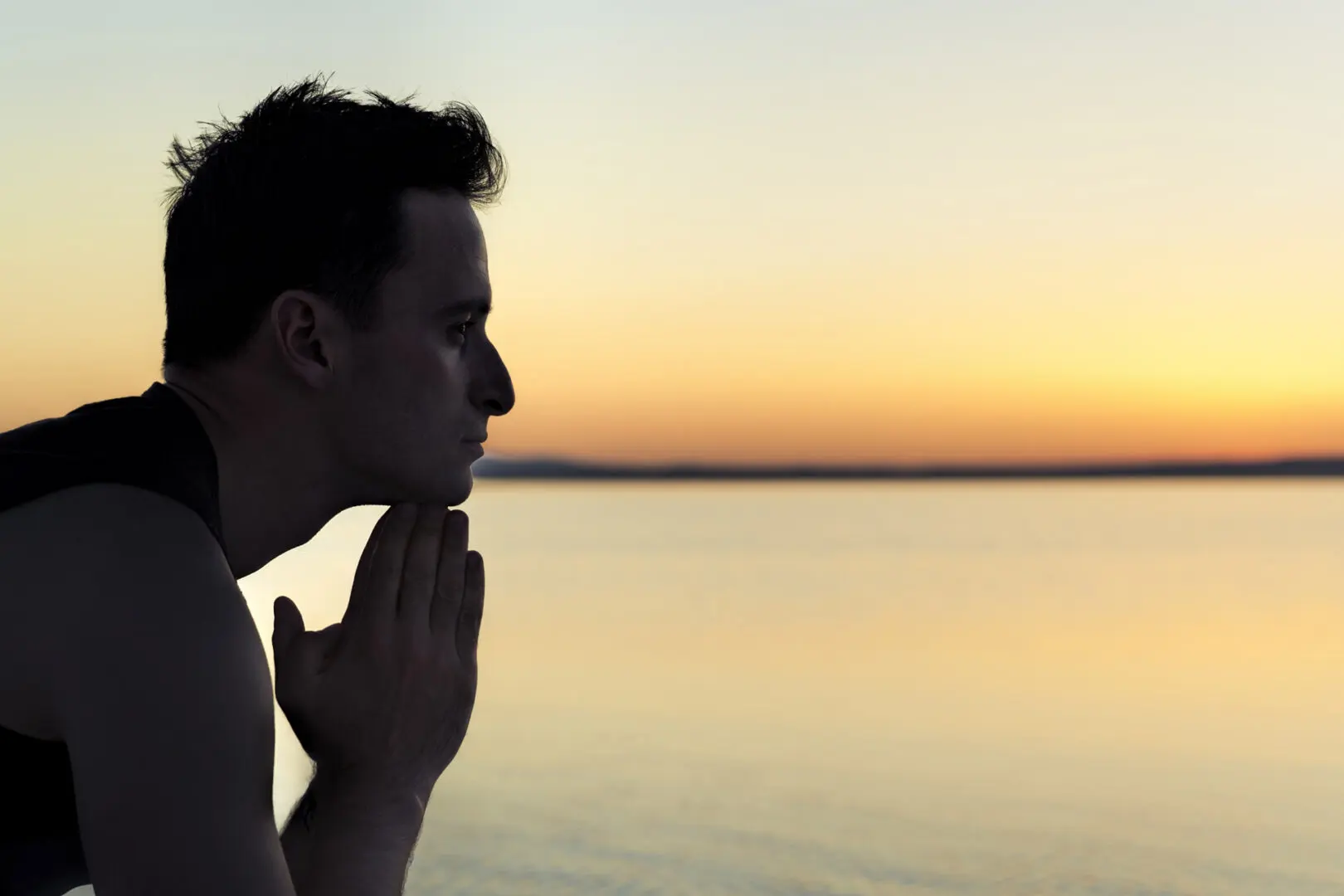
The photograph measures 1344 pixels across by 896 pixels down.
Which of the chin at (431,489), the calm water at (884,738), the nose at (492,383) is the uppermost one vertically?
the nose at (492,383)

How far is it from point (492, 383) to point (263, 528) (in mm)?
356

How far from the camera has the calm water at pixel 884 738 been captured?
693cm

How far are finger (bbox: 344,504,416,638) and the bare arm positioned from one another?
0.34m

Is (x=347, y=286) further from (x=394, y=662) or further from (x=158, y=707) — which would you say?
(x=158, y=707)

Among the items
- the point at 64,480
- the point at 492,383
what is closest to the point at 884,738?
the point at 492,383

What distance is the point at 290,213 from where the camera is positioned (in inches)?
68.6

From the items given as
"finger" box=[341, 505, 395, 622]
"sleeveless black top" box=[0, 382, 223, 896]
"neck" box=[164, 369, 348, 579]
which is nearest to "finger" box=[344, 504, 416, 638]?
"finger" box=[341, 505, 395, 622]

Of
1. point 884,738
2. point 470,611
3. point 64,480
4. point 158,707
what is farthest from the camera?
point 884,738

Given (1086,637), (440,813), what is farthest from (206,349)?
(1086,637)

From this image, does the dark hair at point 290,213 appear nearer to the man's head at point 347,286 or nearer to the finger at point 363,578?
the man's head at point 347,286

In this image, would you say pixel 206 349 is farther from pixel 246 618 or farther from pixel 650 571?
pixel 650 571

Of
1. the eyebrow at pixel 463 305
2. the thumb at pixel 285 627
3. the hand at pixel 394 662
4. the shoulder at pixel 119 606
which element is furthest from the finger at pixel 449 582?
the shoulder at pixel 119 606

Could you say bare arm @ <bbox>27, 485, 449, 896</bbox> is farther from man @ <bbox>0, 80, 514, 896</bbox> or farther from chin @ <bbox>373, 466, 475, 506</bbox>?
chin @ <bbox>373, 466, 475, 506</bbox>

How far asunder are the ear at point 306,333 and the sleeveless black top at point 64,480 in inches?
6.6
